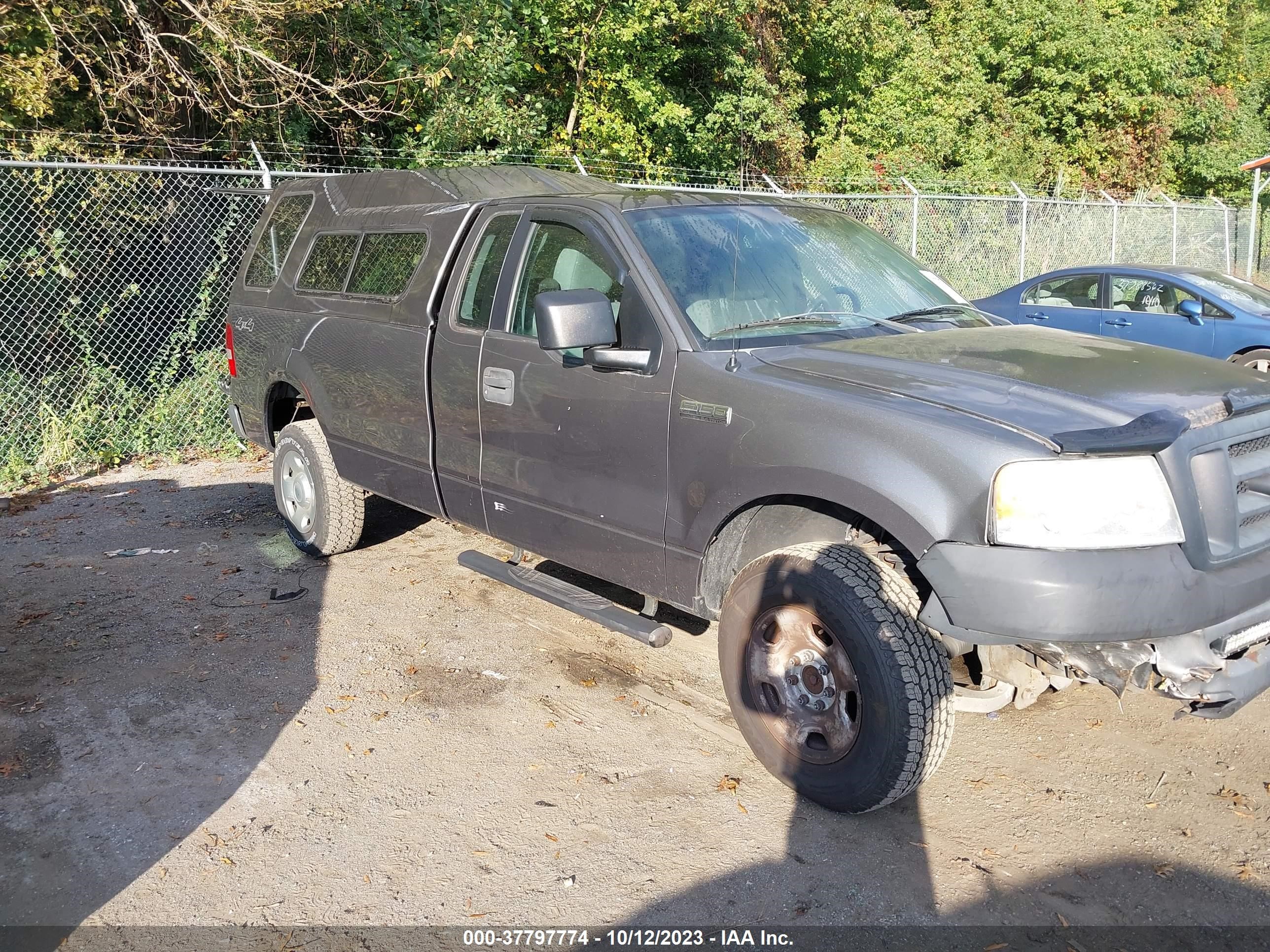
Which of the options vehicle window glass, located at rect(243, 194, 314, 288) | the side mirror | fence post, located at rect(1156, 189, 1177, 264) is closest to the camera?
the side mirror

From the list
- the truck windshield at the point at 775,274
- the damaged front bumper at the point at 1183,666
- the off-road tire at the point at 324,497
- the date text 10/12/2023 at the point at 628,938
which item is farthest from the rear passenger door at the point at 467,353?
the damaged front bumper at the point at 1183,666

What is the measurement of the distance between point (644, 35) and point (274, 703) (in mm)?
16310

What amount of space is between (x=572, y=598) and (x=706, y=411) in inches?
46.7

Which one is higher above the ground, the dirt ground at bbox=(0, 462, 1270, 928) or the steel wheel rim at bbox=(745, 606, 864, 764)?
the steel wheel rim at bbox=(745, 606, 864, 764)

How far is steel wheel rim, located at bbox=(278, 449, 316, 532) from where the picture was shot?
235 inches

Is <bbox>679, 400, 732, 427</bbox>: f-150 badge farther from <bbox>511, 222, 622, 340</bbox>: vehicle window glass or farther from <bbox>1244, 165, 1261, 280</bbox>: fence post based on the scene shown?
<bbox>1244, 165, 1261, 280</bbox>: fence post

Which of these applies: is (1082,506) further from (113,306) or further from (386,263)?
(113,306)

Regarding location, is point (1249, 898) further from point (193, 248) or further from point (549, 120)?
point (549, 120)

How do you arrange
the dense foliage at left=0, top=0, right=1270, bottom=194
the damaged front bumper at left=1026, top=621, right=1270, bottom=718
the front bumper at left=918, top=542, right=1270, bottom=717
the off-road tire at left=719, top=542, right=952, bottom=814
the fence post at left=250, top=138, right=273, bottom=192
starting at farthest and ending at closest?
the dense foliage at left=0, top=0, right=1270, bottom=194 → the fence post at left=250, top=138, right=273, bottom=192 → the off-road tire at left=719, top=542, right=952, bottom=814 → the damaged front bumper at left=1026, top=621, right=1270, bottom=718 → the front bumper at left=918, top=542, right=1270, bottom=717

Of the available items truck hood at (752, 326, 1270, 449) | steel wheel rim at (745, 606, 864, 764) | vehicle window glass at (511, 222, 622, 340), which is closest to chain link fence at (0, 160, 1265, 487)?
vehicle window glass at (511, 222, 622, 340)

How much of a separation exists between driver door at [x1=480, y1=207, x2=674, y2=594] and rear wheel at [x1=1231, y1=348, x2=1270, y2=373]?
8.35 meters

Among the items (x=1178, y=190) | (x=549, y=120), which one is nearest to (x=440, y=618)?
(x=549, y=120)

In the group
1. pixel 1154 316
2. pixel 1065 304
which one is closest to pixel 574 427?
pixel 1154 316

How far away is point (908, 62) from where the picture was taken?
84.4 feet
